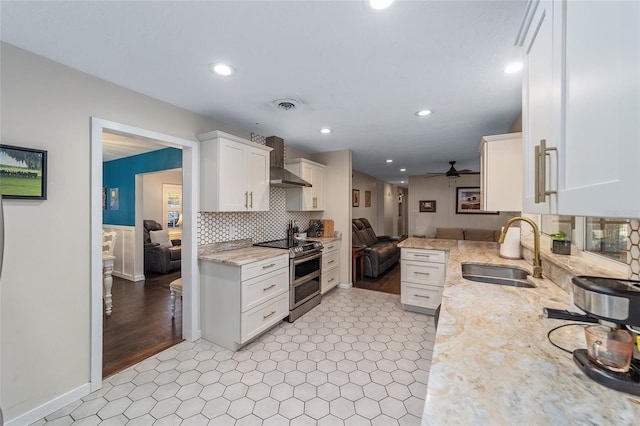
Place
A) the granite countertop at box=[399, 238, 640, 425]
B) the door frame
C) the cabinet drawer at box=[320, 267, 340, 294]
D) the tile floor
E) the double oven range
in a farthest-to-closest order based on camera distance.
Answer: the cabinet drawer at box=[320, 267, 340, 294] < the double oven range < the door frame < the tile floor < the granite countertop at box=[399, 238, 640, 425]

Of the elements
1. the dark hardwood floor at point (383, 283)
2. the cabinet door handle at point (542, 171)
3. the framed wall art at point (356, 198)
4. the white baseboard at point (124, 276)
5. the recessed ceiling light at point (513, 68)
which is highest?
the recessed ceiling light at point (513, 68)

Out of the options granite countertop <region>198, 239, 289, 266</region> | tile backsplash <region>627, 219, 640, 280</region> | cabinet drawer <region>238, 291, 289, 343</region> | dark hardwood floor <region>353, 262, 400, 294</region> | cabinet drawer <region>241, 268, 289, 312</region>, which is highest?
tile backsplash <region>627, 219, 640, 280</region>

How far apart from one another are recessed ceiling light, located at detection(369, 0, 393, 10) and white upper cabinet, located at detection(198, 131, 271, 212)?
184cm

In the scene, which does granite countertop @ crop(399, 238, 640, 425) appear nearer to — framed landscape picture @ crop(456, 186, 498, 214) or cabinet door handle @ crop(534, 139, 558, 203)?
cabinet door handle @ crop(534, 139, 558, 203)

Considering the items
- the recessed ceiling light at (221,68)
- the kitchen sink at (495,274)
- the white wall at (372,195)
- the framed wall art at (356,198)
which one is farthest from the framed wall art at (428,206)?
the recessed ceiling light at (221,68)

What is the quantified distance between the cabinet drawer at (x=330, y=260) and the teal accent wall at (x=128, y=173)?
2632 millimetres

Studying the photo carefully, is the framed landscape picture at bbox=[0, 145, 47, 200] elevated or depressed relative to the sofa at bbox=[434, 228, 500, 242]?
elevated

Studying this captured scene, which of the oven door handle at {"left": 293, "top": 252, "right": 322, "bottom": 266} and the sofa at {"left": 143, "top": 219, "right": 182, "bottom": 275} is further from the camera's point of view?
the sofa at {"left": 143, "top": 219, "right": 182, "bottom": 275}

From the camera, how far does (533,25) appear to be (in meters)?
0.98

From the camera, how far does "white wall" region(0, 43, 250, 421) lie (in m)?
1.55

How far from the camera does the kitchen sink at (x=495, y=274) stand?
194cm

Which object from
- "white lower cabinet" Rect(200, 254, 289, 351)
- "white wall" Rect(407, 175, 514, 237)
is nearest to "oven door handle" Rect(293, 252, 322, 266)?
"white lower cabinet" Rect(200, 254, 289, 351)

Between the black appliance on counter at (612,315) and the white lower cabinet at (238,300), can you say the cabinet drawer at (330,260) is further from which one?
the black appliance on counter at (612,315)

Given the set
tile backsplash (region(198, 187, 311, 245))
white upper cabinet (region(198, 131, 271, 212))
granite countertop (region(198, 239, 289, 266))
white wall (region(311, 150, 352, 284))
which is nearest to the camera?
granite countertop (region(198, 239, 289, 266))
